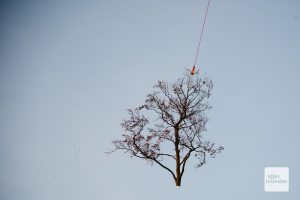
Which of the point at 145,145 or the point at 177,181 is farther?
the point at 145,145

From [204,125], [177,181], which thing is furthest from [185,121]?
[177,181]

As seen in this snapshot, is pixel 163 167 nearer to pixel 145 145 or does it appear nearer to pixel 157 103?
pixel 145 145

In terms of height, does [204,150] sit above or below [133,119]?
below

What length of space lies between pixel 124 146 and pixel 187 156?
2.81m

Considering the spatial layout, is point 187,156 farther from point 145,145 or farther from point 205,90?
point 205,90

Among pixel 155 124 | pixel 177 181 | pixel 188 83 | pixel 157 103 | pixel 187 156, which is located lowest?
pixel 177 181

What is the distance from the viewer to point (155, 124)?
13.8 meters

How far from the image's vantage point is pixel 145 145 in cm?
1346

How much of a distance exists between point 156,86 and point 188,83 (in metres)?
1.46

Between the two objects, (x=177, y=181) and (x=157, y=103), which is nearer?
(x=177, y=181)

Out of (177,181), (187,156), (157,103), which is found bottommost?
(177,181)

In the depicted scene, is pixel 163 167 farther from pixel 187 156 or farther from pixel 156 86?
pixel 156 86

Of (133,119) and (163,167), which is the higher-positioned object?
(133,119)

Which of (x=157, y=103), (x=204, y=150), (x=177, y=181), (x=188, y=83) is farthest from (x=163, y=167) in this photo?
(x=188, y=83)
